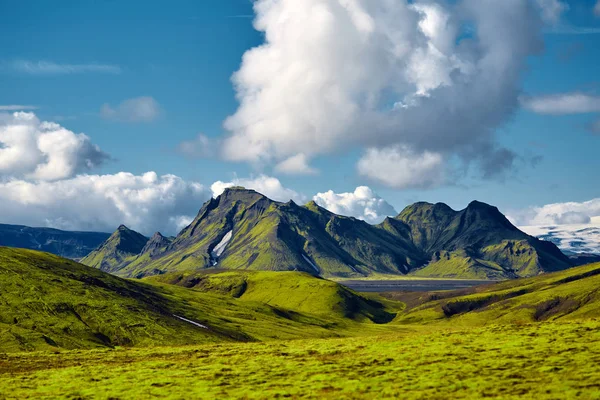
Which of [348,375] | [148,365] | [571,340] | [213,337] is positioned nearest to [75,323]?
[213,337]

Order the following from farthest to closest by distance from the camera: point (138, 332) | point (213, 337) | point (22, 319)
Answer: point (213, 337), point (138, 332), point (22, 319)

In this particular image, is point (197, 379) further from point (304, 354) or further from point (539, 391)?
point (539, 391)

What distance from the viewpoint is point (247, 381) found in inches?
2672

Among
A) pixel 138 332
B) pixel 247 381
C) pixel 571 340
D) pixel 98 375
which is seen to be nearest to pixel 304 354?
pixel 247 381

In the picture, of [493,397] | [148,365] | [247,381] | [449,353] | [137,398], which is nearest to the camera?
[493,397]

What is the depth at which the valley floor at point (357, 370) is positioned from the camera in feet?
186

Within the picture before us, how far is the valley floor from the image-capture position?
5672cm

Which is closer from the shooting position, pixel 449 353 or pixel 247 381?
pixel 247 381

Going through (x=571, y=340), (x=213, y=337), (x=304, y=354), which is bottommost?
(x=213, y=337)

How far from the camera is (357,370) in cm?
6919

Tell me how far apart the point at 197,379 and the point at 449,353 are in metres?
31.7

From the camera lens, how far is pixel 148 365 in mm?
82875

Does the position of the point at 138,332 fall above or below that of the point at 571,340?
below

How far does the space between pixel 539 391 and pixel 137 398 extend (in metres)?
40.3
